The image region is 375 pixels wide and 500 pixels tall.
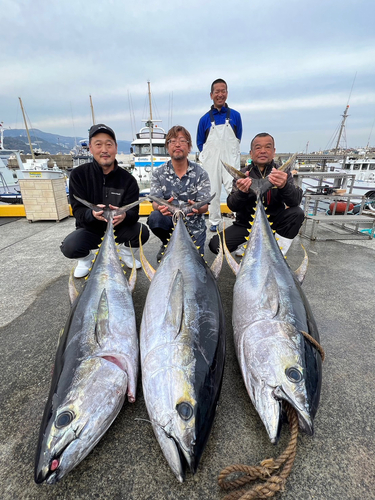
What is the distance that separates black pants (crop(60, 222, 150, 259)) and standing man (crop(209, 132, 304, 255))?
3.42 feet

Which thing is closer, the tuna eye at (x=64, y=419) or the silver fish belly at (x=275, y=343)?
the tuna eye at (x=64, y=419)

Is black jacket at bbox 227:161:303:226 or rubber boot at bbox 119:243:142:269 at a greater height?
black jacket at bbox 227:161:303:226

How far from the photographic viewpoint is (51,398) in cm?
114

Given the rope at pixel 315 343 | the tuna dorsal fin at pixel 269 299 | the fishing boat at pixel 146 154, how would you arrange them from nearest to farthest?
the rope at pixel 315 343
the tuna dorsal fin at pixel 269 299
the fishing boat at pixel 146 154

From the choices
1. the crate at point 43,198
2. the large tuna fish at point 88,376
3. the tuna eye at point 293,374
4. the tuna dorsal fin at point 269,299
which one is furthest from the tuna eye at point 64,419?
the crate at point 43,198

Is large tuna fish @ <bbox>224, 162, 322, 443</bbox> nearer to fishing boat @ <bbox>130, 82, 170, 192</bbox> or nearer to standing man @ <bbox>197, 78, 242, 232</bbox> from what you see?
standing man @ <bbox>197, 78, 242, 232</bbox>

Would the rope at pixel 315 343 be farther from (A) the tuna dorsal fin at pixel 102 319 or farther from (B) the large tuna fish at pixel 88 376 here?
(A) the tuna dorsal fin at pixel 102 319

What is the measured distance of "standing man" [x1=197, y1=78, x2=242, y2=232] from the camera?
4231 millimetres

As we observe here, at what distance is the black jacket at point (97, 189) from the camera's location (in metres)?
2.94

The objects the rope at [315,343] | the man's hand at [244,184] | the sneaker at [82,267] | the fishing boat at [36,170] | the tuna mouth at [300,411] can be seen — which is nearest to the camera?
the tuna mouth at [300,411]

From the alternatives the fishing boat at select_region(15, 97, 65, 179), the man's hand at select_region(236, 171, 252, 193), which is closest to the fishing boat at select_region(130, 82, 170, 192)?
the fishing boat at select_region(15, 97, 65, 179)

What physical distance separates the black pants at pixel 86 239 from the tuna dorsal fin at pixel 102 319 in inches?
53.4

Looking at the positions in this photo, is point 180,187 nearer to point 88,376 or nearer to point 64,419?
point 88,376

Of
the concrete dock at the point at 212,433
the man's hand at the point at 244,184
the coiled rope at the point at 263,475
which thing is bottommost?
the concrete dock at the point at 212,433
